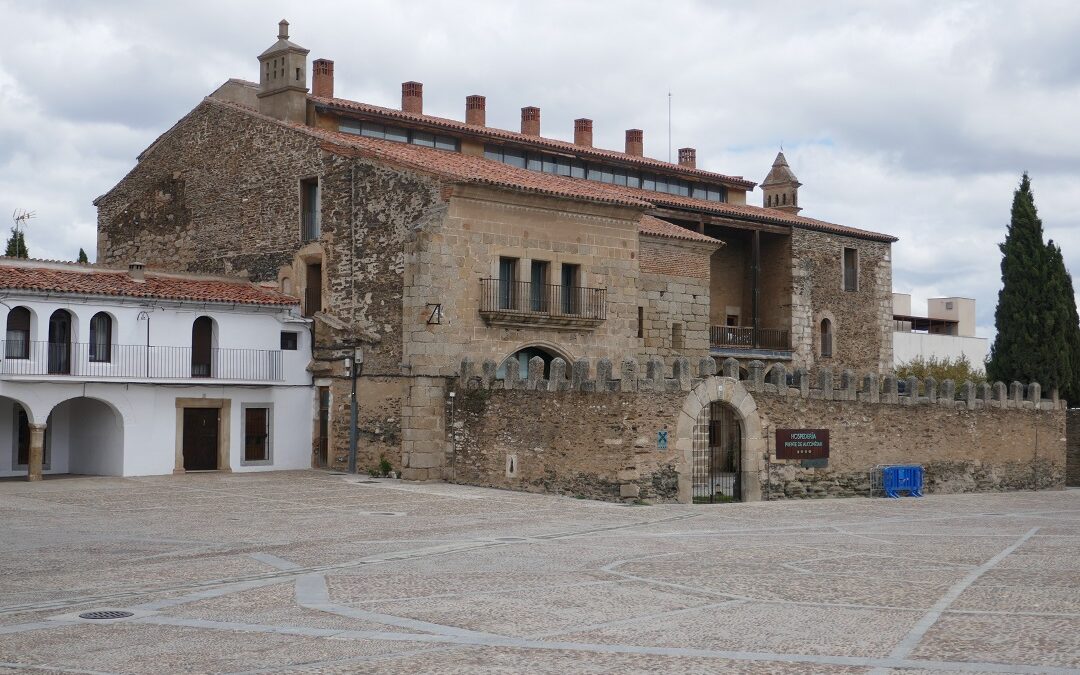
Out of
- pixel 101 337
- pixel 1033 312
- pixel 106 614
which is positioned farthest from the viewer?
pixel 1033 312

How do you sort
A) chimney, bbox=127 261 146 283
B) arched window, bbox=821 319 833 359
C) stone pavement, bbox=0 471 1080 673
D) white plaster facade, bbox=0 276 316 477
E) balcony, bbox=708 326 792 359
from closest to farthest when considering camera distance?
1. stone pavement, bbox=0 471 1080 673
2. white plaster facade, bbox=0 276 316 477
3. chimney, bbox=127 261 146 283
4. balcony, bbox=708 326 792 359
5. arched window, bbox=821 319 833 359

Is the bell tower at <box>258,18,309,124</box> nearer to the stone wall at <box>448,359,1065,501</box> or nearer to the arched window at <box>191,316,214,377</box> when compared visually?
the arched window at <box>191,316,214,377</box>

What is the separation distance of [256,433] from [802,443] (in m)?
14.2


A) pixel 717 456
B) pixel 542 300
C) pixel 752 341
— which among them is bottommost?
pixel 717 456

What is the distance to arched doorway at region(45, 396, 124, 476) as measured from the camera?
29.5 metres

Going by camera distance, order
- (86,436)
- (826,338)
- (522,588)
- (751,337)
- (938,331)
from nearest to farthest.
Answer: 1. (522,588)
2. (86,436)
3. (751,337)
4. (826,338)
5. (938,331)

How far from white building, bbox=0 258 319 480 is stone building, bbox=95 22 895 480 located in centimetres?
123

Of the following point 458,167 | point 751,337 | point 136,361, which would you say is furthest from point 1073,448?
point 136,361

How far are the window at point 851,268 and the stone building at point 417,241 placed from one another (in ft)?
10.7

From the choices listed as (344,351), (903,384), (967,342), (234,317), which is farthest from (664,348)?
(967,342)

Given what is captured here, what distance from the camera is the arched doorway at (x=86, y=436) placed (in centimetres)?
2947

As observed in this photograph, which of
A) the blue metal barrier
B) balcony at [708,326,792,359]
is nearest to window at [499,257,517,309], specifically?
the blue metal barrier

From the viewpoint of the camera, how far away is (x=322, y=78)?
39.1m

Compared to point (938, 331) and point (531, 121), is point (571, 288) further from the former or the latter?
point (938, 331)
